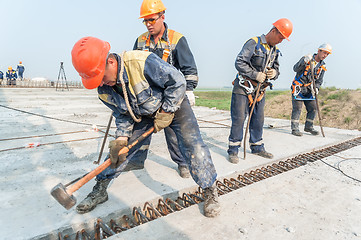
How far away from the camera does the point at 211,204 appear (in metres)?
2.06

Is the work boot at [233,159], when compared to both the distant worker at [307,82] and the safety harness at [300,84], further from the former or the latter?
the safety harness at [300,84]

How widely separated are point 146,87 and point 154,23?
1108 millimetres

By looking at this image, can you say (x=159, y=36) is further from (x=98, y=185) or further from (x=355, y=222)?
(x=355, y=222)

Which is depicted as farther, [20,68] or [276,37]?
→ [20,68]

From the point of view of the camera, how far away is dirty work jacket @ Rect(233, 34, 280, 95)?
11.0 feet

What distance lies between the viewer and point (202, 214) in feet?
6.82

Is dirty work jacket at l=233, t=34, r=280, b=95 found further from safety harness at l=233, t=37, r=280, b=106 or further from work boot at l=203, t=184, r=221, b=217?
work boot at l=203, t=184, r=221, b=217

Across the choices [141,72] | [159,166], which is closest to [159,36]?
[141,72]

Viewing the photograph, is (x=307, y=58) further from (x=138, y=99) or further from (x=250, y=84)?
(x=138, y=99)

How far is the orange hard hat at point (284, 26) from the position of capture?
3184 mm

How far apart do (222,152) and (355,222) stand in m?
2.06

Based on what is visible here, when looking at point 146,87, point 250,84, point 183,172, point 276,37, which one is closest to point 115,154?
point 146,87

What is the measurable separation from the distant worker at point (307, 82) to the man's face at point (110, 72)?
4.40 metres

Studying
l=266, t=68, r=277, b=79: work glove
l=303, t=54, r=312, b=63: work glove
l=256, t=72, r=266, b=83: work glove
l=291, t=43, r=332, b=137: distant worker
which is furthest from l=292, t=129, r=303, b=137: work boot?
l=256, t=72, r=266, b=83: work glove
